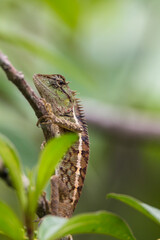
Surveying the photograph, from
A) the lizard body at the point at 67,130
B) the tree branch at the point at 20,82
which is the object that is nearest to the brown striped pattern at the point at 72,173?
the lizard body at the point at 67,130

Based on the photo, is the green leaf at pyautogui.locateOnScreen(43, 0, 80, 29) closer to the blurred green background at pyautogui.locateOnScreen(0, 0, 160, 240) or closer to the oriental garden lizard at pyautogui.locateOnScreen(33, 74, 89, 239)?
the blurred green background at pyautogui.locateOnScreen(0, 0, 160, 240)

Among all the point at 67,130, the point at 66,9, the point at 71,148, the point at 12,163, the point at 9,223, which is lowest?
the point at 9,223

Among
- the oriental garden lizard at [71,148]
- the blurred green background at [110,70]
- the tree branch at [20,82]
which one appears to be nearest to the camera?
the tree branch at [20,82]

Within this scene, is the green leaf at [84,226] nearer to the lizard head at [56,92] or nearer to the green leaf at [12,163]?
the green leaf at [12,163]

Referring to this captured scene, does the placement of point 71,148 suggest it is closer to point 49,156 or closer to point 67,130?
point 67,130

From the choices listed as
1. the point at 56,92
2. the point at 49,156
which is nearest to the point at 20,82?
the point at 49,156

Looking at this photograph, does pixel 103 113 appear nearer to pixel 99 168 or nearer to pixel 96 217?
pixel 99 168
